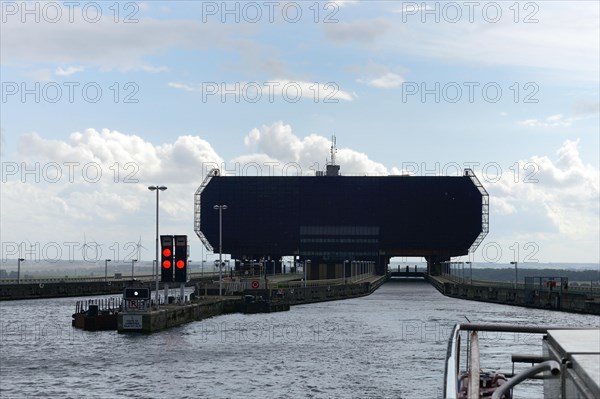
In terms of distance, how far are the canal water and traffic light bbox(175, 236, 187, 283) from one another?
17.4 ft

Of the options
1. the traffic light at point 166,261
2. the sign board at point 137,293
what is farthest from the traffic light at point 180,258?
the sign board at point 137,293

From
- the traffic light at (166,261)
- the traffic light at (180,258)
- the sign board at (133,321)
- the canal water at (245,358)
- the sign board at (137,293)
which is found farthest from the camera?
the traffic light at (180,258)

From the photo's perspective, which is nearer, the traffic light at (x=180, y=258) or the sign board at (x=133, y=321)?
the sign board at (x=133, y=321)

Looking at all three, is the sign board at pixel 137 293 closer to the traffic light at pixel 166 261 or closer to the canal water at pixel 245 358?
the canal water at pixel 245 358

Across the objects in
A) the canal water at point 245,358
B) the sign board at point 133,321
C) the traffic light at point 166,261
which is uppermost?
the traffic light at point 166,261

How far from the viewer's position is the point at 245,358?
60062mm

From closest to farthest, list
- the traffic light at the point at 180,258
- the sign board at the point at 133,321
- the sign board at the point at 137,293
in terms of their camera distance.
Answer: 1. the sign board at the point at 133,321
2. the sign board at the point at 137,293
3. the traffic light at the point at 180,258

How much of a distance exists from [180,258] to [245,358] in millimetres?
29245

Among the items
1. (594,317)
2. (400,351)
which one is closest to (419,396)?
(400,351)

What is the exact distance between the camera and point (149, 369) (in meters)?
53.1

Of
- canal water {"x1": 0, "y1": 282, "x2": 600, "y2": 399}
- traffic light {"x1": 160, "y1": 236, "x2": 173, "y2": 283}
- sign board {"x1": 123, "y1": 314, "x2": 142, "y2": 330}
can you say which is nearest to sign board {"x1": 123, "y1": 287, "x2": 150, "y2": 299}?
sign board {"x1": 123, "y1": 314, "x2": 142, "y2": 330}

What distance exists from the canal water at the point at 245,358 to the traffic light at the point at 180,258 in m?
5.30

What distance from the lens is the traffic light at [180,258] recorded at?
86.1 m

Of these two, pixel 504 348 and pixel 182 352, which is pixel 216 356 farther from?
pixel 504 348
